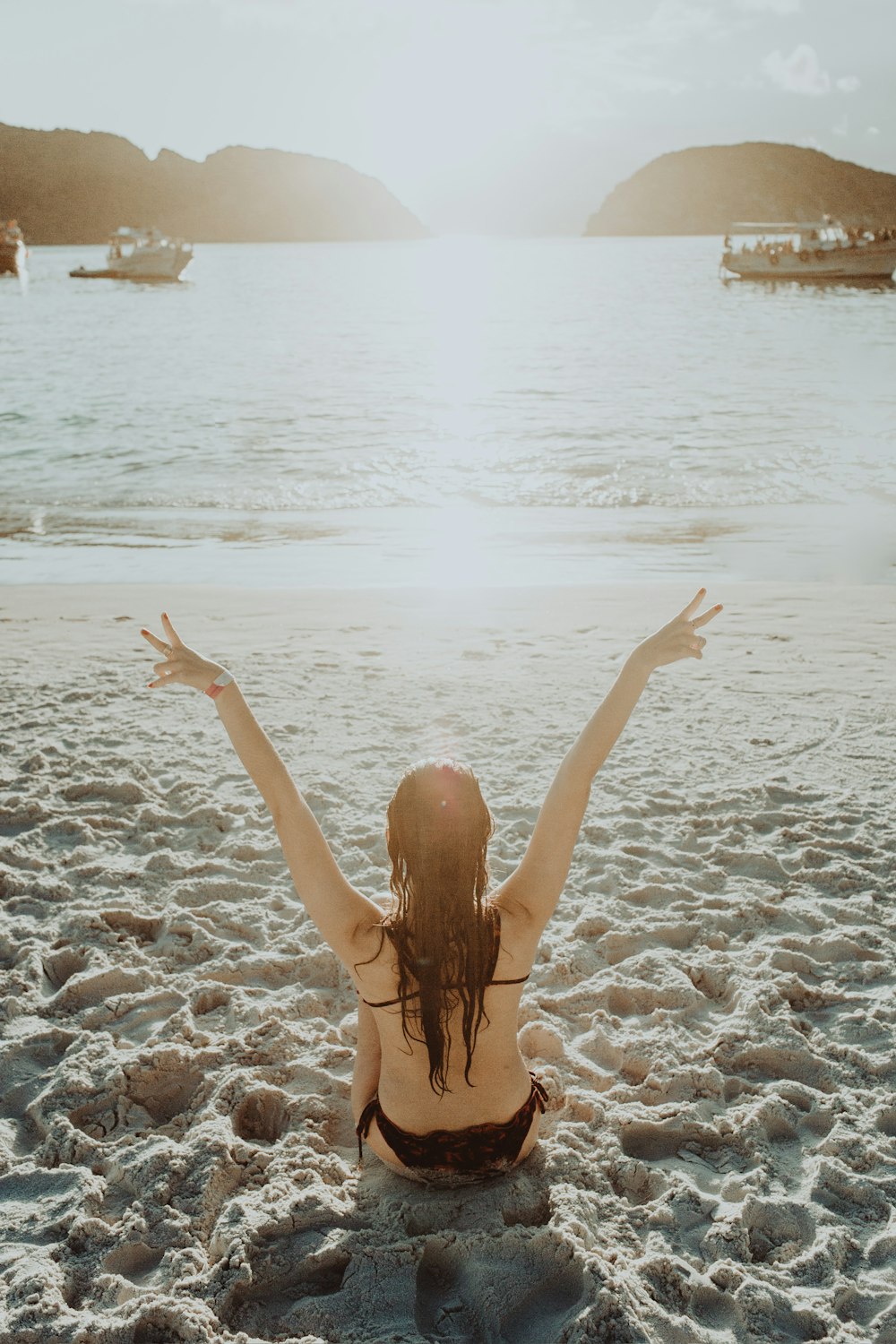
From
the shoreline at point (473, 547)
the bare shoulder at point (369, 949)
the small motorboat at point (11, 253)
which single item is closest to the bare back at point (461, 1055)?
the bare shoulder at point (369, 949)

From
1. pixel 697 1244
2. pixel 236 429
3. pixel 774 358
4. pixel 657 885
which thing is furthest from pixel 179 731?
pixel 774 358

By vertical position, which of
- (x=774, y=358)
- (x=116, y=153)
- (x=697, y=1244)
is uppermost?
(x=116, y=153)

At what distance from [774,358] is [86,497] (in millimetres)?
21972

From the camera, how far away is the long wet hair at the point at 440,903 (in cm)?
197

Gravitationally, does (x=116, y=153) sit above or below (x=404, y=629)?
above

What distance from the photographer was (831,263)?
57906mm

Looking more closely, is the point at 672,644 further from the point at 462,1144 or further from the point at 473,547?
the point at 473,547

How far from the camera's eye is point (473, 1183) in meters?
2.43

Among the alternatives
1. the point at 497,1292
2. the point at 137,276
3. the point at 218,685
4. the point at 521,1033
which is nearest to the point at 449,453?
the point at 521,1033

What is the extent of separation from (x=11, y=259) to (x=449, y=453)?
76120 millimetres

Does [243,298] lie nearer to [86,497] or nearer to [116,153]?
[86,497]

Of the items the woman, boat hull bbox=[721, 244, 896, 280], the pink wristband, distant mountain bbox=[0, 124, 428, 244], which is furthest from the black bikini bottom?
distant mountain bbox=[0, 124, 428, 244]

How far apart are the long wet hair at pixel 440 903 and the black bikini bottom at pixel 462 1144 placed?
0.21 m

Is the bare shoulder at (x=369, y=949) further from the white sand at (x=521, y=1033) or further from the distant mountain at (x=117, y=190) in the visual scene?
the distant mountain at (x=117, y=190)
